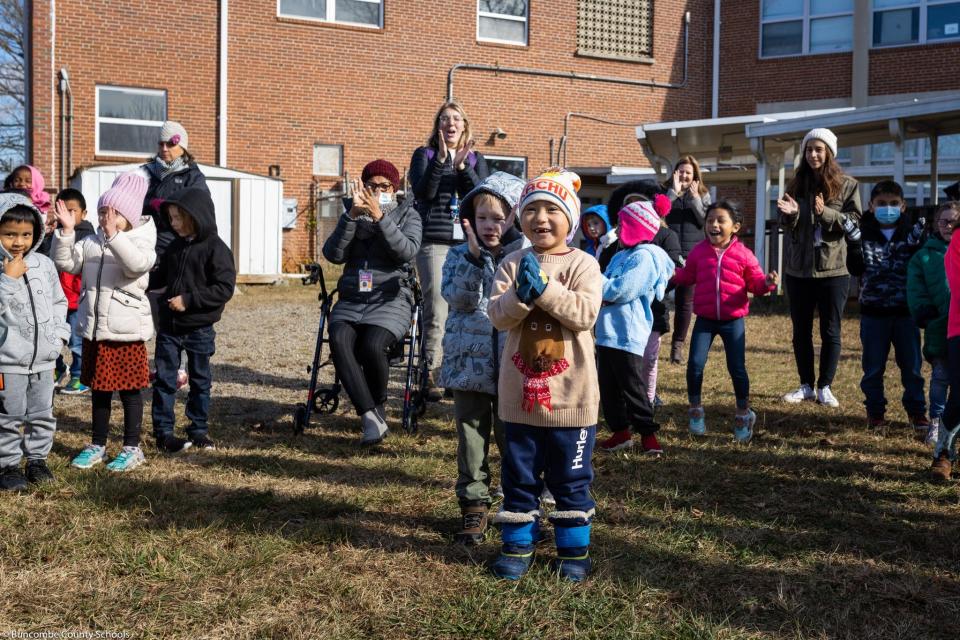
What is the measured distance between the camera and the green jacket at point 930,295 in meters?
5.80

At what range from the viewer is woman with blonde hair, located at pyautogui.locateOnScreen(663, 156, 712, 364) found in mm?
8398

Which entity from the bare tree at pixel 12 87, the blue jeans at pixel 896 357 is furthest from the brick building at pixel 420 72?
the blue jeans at pixel 896 357

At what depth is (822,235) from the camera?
277 inches

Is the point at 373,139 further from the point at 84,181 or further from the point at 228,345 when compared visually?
the point at 228,345

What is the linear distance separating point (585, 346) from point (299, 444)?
2.77m

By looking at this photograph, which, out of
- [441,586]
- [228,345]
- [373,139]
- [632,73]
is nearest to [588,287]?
[441,586]

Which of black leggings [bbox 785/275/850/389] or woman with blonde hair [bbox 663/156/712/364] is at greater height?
woman with blonde hair [bbox 663/156/712/364]

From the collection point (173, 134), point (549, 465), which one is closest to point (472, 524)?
point (549, 465)

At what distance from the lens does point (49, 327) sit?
16.2 ft

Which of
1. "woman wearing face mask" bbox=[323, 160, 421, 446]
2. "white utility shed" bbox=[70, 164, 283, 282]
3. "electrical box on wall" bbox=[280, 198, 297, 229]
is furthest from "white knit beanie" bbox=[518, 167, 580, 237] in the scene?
"electrical box on wall" bbox=[280, 198, 297, 229]

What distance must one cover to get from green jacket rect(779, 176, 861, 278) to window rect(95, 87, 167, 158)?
612 inches

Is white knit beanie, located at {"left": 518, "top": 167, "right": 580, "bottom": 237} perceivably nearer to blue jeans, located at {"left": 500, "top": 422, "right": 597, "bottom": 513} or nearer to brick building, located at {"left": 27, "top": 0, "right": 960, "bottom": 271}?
blue jeans, located at {"left": 500, "top": 422, "right": 597, "bottom": 513}

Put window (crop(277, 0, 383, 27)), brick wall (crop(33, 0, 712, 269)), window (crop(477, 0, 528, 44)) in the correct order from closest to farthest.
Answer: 1. brick wall (crop(33, 0, 712, 269))
2. window (crop(277, 0, 383, 27))
3. window (crop(477, 0, 528, 44))

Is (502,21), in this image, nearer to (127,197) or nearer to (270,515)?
(127,197)
